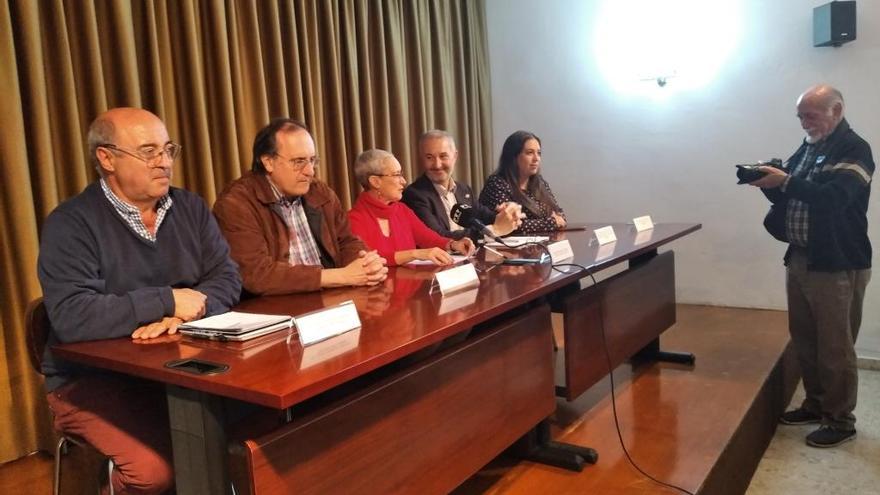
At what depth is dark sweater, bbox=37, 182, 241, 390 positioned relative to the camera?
1.37 metres

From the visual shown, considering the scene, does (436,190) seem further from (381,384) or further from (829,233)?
(381,384)

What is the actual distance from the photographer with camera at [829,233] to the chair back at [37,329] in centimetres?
226

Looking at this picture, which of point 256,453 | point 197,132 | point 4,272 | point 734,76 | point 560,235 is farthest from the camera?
point 734,76

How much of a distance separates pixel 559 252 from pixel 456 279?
0.59 m

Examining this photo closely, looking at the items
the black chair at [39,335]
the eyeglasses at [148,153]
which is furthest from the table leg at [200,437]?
the eyeglasses at [148,153]

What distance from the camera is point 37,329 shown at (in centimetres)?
149

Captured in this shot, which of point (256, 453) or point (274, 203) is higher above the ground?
point (274, 203)

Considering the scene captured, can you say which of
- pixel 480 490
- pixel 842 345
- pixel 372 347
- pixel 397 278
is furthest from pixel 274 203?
pixel 842 345

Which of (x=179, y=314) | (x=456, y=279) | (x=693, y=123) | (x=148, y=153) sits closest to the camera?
(x=179, y=314)

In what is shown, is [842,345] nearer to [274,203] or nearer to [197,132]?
[274,203]

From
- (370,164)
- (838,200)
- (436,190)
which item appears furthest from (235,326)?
(838,200)

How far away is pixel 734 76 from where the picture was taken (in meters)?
3.75

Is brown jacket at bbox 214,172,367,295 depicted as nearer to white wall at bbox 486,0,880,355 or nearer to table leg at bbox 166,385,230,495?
table leg at bbox 166,385,230,495

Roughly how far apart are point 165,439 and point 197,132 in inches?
59.5
